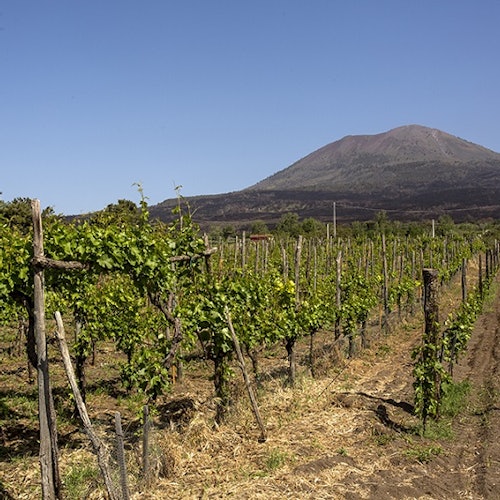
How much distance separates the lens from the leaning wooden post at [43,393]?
206 inches

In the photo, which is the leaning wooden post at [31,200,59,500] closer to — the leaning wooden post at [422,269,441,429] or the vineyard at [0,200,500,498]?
the vineyard at [0,200,500,498]

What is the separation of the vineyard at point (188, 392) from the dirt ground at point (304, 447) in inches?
1.1

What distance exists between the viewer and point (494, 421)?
8.01m

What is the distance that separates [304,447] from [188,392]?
3910mm

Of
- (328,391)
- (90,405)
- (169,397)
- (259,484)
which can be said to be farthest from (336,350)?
(259,484)

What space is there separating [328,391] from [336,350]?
2.49 meters

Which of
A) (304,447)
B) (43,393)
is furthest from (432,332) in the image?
(43,393)

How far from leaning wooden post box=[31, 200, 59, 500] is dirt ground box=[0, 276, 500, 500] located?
58cm

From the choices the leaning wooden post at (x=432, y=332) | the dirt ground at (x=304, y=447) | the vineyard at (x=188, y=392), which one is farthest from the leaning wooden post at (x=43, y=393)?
the leaning wooden post at (x=432, y=332)

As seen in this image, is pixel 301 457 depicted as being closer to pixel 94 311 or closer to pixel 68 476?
pixel 68 476

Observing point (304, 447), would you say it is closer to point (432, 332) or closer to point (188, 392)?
point (432, 332)

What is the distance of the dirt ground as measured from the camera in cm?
585

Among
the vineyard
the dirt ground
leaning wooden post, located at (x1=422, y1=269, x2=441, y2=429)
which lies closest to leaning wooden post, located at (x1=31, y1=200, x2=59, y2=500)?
the vineyard

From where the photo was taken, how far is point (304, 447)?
6.91m
